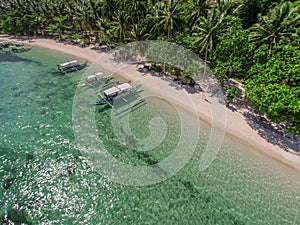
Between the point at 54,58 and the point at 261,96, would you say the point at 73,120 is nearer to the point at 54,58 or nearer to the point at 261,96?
the point at 261,96

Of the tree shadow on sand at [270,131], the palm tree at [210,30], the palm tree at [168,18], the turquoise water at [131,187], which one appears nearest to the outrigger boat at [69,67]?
the turquoise water at [131,187]

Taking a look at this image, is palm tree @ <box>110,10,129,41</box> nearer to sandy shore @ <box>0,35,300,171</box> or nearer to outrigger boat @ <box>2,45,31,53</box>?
sandy shore @ <box>0,35,300,171</box>

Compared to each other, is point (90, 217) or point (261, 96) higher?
point (261, 96)

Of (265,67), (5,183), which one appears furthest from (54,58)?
(265,67)

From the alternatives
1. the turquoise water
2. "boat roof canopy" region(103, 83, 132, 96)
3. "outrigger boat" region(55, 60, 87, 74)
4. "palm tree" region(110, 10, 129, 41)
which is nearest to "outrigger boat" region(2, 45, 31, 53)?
"outrigger boat" region(55, 60, 87, 74)

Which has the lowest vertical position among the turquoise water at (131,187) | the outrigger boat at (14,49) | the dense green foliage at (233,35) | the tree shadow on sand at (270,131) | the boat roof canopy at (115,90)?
the turquoise water at (131,187)

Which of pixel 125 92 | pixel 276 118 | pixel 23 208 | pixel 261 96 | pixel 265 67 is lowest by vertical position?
pixel 23 208

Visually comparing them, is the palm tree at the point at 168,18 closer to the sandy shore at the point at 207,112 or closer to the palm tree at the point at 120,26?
the palm tree at the point at 120,26

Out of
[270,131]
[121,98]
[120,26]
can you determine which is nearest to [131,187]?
[121,98]
